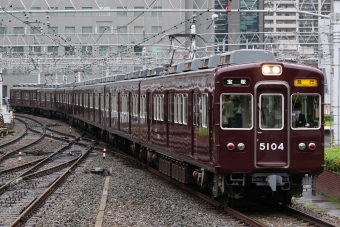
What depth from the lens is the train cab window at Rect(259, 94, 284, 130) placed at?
1226cm

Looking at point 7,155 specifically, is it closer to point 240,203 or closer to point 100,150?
point 100,150

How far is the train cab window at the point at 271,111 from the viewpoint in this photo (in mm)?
12258

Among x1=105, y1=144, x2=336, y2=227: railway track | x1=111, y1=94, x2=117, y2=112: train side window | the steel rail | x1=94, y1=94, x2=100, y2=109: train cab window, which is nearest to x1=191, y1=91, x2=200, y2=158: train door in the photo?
x1=105, y1=144, x2=336, y2=227: railway track

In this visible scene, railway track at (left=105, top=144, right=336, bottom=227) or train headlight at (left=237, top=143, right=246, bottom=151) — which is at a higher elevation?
train headlight at (left=237, top=143, right=246, bottom=151)

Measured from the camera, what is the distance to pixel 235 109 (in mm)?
12273

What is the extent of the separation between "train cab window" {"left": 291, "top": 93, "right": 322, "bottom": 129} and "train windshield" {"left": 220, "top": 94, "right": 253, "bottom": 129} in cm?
78

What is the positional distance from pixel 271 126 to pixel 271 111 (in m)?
0.25

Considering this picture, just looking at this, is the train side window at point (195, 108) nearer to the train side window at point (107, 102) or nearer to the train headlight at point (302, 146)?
the train headlight at point (302, 146)

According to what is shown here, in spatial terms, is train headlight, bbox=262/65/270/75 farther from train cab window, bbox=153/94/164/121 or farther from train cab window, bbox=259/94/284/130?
train cab window, bbox=153/94/164/121

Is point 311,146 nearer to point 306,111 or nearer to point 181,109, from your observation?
point 306,111

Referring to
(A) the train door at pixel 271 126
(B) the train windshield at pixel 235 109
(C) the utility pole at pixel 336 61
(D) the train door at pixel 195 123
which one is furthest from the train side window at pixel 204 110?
(C) the utility pole at pixel 336 61

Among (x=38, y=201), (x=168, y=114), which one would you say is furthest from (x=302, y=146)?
(x=38, y=201)

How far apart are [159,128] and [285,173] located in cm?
600

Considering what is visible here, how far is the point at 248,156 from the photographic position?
40.0 feet
